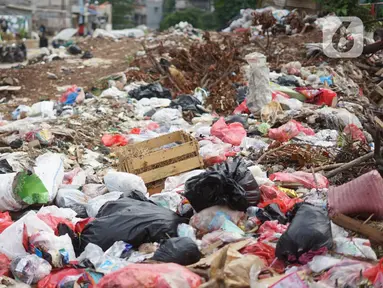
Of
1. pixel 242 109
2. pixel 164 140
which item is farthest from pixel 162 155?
pixel 242 109

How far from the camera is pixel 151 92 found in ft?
28.2

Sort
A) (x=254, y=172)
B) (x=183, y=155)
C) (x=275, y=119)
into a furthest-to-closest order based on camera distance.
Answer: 1. (x=275, y=119)
2. (x=183, y=155)
3. (x=254, y=172)

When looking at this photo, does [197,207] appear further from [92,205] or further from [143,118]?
[143,118]

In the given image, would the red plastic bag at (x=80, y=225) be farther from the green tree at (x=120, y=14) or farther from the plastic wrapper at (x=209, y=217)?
the green tree at (x=120, y=14)

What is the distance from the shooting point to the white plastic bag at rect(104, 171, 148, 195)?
4.40 m

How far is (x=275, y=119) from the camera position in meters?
6.88

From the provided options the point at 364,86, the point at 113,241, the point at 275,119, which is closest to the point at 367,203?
the point at 113,241

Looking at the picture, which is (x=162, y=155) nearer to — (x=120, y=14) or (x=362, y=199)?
(x=362, y=199)

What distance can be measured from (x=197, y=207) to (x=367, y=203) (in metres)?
1.07

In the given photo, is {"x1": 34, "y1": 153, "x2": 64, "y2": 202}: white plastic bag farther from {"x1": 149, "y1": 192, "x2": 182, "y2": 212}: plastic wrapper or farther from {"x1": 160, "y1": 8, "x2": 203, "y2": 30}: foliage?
{"x1": 160, "y1": 8, "x2": 203, "y2": 30}: foliage

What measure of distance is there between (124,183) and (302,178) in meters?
1.45

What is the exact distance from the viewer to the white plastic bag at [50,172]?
4.41 m

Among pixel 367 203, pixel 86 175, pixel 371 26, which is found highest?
pixel 371 26

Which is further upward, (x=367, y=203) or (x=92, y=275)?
(x=367, y=203)
